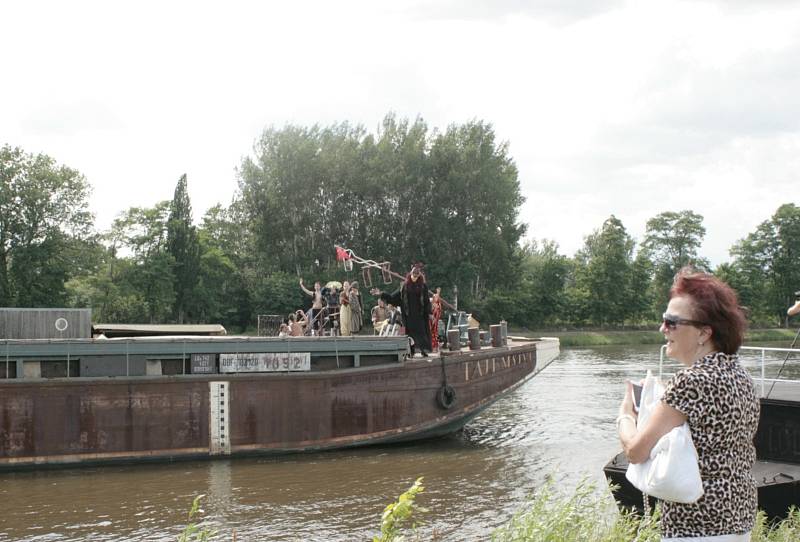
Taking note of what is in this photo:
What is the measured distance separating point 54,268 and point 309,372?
36934 millimetres

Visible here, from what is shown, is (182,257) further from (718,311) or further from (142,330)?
(718,311)

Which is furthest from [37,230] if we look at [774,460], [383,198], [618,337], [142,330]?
[774,460]

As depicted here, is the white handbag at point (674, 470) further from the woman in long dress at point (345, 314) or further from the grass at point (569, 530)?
the woman in long dress at point (345, 314)

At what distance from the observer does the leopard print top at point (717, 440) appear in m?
3.45

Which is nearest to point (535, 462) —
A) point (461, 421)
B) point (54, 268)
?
point (461, 421)

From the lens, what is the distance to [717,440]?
3.51m

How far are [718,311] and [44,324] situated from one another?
1573cm

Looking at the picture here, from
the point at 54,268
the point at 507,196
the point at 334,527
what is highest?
the point at 507,196

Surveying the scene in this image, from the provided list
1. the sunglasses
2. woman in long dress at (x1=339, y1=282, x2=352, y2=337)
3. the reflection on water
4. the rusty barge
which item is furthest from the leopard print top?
woman in long dress at (x1=339, y1=282, x2=352, y2=337)

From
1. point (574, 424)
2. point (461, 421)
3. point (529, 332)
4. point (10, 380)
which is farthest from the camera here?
point (529, 332)

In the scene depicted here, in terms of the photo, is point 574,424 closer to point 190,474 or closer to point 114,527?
point 190,474

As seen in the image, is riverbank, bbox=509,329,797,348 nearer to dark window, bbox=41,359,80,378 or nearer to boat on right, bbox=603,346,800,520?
dark window, bbox=41,359,80,378

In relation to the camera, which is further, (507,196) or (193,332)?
(507,196)

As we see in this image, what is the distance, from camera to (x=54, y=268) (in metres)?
49.0
